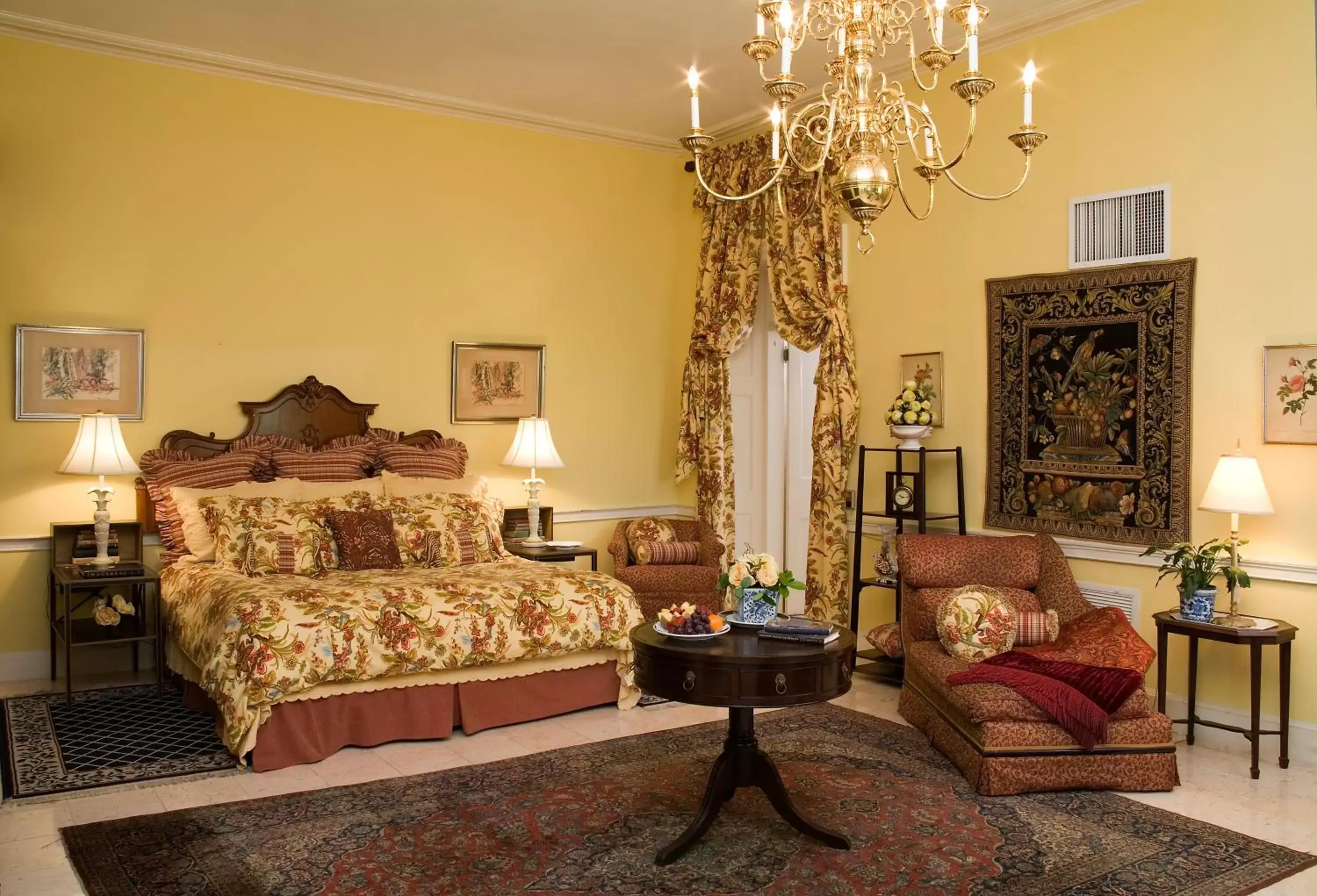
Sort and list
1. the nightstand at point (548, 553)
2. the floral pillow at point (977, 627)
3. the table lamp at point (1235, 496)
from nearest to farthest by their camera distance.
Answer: the table lamp at point (1235, 496)
the floral pillow at point (977, 627)
the nightstand at point (548, 553)

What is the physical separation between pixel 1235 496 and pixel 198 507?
5.02 meters

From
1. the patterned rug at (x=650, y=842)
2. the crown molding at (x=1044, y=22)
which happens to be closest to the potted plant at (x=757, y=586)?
the patterned rug at (x=650, y=842)

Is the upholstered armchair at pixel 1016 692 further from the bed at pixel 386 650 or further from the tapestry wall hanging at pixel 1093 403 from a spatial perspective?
the bed at pixel 386 650

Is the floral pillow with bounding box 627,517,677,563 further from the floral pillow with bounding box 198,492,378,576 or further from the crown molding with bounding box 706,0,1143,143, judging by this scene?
the crown molding with bounding box 706,0,1143,143

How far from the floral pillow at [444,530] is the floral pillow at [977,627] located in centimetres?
255

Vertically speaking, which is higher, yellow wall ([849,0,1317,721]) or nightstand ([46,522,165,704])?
yellow wall ([849,0,1317,721])

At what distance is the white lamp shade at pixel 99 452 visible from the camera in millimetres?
5691

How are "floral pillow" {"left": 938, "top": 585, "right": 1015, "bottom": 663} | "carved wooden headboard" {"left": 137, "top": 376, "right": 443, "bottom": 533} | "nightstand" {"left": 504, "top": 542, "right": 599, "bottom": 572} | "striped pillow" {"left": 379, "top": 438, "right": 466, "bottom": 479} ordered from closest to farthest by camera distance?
"floral pillow" {"left": 938, "top": 585, "right": 1015, "bottom": 663}
"carved wooden headboard" {"left": 137, "top": 376, "right": 443, "bottom": 533}
"nightstand" {"left": 504, "top": 542, "right": 599, "bottom": 572}
"striped pillow" {"left": 379, "top": 438, "right": 466, "bottom": 479}

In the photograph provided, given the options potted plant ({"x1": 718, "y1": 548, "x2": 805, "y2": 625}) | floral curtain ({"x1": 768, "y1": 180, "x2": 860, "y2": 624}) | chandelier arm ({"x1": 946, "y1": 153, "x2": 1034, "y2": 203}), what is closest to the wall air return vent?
chandelier arm ({"x1": 946, "y1": 153, "x2": 1034, "y2": 203})

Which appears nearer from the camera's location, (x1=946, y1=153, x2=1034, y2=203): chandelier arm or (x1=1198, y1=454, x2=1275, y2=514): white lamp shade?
(x1=946, y1=153, x2=1034, y2=203): chandelier arm


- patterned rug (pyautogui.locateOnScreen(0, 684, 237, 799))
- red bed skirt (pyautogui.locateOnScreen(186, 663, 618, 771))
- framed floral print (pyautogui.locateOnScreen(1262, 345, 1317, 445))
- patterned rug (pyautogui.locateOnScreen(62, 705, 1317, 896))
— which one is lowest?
patterned rug (pyautogui.locateOnScreen(62, 705, 1317, 896))

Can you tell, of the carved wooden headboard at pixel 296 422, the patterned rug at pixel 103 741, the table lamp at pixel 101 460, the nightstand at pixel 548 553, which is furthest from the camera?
the nightstand at pixel 548 553

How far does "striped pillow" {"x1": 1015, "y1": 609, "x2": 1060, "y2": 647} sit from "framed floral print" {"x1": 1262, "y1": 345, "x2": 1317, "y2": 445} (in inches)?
49.2

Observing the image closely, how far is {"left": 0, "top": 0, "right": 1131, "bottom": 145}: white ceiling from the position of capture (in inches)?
220
